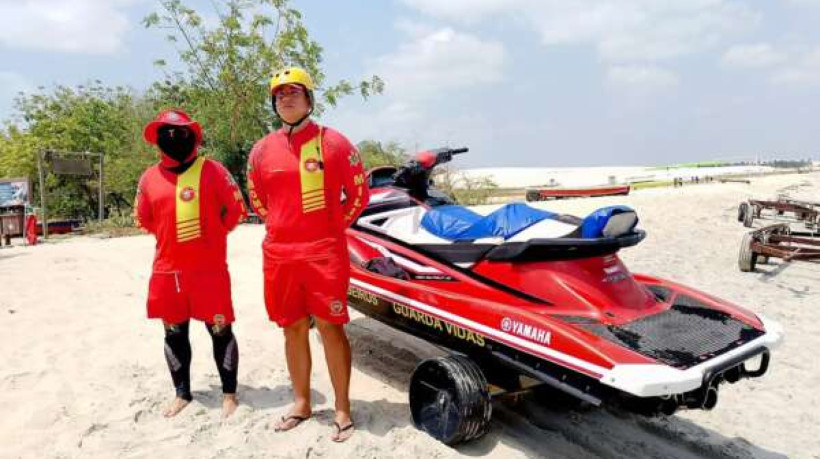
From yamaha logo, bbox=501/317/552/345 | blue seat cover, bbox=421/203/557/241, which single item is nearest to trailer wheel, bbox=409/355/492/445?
yamaha logo, bbox=501/317/552/345

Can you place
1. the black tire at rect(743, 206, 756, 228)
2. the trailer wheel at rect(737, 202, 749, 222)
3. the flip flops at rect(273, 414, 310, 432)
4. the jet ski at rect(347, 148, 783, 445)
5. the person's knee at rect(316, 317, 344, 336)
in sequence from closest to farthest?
1. the jet ski at rect(347, 148, 783, 445)
2. the person's knee at rect(316, 317, 344, 336)
3. the flip flops at rect(273, 414, 310, 432)
4. the black tire at rect(743, 206, 756, 228)
5. the trailer wheel at rect(737, 202, 749, 222)

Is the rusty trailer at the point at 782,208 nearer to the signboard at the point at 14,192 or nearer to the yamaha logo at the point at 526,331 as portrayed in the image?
the yamaha logo at the point at 526,331

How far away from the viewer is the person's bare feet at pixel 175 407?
378cm

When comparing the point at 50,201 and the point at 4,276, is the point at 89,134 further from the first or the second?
the point at 4,276

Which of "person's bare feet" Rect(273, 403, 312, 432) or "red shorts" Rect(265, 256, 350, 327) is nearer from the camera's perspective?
"red shorts" Rect(265, 256, 350, 327)

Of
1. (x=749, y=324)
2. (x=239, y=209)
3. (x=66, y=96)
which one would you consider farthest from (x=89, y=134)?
(x=749, y=324)

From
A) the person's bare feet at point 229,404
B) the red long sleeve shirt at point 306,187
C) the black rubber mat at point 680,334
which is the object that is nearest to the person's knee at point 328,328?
the red long sleeve shirt at point 306,187

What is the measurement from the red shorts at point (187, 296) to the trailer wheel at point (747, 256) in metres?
Answer: 8.57

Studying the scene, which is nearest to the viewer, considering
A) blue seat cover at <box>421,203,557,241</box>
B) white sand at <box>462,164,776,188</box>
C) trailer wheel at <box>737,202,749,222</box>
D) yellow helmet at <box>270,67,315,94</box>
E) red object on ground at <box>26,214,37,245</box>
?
yellow helmet at <box>270,67,315,94</box>

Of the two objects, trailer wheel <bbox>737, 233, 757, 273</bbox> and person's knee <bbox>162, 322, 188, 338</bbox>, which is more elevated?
person's knee <bbox>162, 322, 188, 338</bbox>

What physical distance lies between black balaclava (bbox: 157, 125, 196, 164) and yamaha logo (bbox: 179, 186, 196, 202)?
0.20 metres

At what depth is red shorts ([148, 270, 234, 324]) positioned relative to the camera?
11.9 ft

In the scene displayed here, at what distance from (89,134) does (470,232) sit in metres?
26.6

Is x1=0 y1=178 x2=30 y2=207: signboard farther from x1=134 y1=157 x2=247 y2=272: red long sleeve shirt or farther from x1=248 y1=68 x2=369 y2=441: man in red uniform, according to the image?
x1=248 y1=68 x2=369 y2=441: man in red uniform
